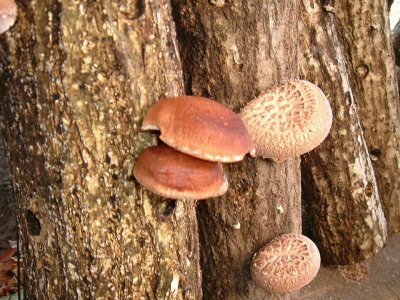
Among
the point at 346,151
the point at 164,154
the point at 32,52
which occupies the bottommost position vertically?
the point at 346,151

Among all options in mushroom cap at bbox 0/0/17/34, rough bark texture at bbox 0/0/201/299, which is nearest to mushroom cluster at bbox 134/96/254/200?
rough bark texture at bbox 0/0/201/299

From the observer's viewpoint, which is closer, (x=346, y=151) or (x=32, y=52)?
(x=32, y=52)

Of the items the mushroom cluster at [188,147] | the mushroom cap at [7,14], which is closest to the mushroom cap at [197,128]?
the mushroom cluster at [188,147]

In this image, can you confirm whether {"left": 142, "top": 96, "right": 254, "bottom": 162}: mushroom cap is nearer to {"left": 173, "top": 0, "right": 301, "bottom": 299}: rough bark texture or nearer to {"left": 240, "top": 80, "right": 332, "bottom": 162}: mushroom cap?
{"left": 240, "top": 80, "right": 332, "bottom": 162}: mushroom cap

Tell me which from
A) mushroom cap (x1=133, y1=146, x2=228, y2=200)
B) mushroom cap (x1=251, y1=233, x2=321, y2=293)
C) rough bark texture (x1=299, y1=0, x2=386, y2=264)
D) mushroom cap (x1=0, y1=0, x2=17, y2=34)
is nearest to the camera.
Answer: mushroom cap (x1=0, y1=0, x2=17, y2=34)

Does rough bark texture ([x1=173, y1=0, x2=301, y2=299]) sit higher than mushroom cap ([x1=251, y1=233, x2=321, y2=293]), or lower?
higher

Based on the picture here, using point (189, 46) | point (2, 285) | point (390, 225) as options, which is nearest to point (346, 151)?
point (390, 225)

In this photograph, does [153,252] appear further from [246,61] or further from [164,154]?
[246,61]
